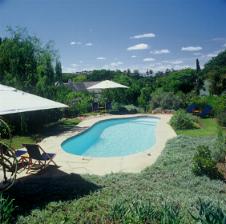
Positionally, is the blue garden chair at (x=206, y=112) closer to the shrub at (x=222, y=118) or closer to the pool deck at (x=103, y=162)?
the shrub at (x=222, y=118)

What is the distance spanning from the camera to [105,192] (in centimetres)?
693

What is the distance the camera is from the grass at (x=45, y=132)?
14655 mm

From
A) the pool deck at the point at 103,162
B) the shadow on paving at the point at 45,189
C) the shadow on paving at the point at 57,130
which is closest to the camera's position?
the shadow on paving at the point at 45,189

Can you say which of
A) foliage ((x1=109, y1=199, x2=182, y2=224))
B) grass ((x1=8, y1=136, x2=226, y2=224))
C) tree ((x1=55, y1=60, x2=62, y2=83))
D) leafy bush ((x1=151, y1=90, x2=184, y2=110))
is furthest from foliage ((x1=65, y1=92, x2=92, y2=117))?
foliage ((x1=109, y1=199, x2=182, y2=224))

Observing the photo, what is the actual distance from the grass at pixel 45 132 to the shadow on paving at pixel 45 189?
5373mm

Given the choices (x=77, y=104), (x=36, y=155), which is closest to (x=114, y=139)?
(x=77, y=104)

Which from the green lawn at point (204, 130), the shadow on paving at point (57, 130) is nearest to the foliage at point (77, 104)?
the shadow on paving at point (57, 130)

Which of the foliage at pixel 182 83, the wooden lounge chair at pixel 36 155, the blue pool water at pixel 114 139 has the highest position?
the foliage at pixel 182 83

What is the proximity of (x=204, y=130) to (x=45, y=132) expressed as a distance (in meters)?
8.99

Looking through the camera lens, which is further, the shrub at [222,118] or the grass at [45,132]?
the shrub at [222,118]

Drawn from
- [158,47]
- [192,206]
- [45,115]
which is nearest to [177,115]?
[45,115]

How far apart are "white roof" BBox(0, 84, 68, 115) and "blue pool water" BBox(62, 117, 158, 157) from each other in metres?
7.15

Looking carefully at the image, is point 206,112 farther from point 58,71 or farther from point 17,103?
point 17,103

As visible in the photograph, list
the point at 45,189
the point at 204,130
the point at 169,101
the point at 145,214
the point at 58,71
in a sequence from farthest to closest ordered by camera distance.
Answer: the point at 169,101 < the point at 58,71 < the point at 204,130 < the point at 45,189 < the point at 145,214
